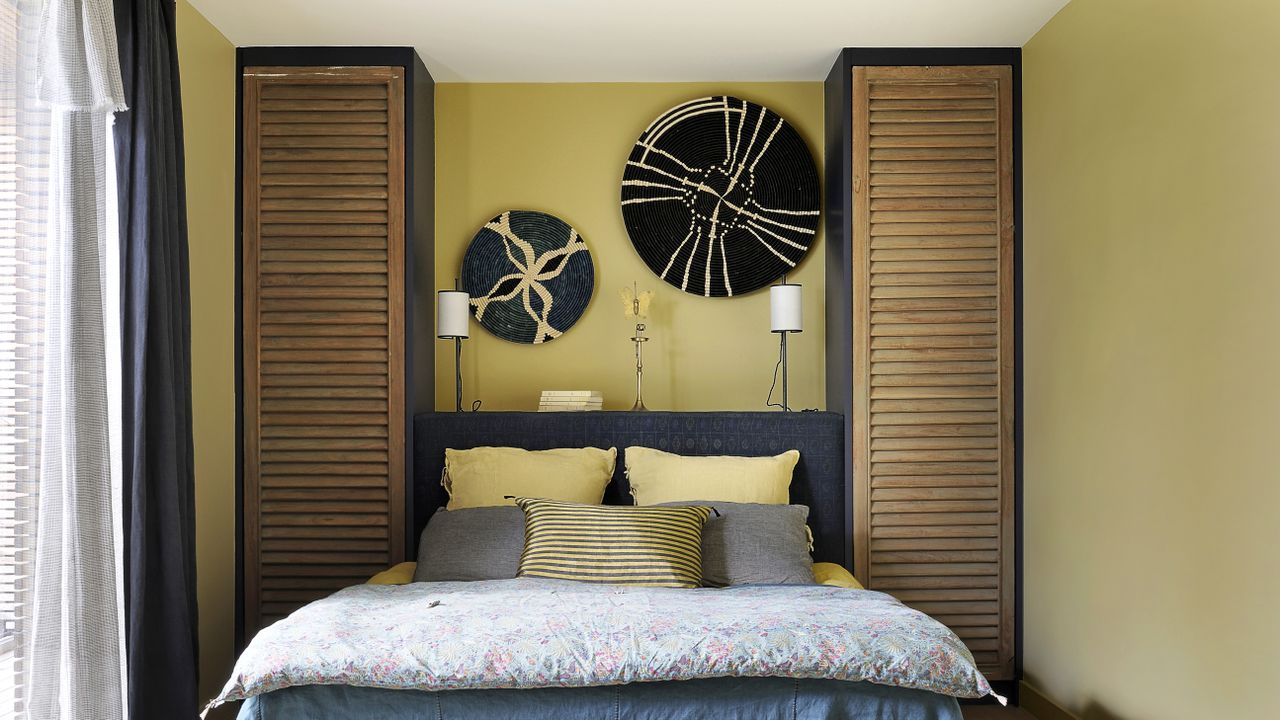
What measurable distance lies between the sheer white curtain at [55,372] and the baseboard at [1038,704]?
9.53 ft

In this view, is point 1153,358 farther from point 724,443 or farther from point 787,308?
point 724,443

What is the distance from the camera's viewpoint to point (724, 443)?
3.61m

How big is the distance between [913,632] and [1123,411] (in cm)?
108

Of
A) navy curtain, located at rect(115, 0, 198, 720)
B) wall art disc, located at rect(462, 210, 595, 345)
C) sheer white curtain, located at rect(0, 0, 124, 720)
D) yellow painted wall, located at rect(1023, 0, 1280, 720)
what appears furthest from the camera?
wall art disc, located at rect(462, 210, 595, 345)

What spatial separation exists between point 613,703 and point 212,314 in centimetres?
215

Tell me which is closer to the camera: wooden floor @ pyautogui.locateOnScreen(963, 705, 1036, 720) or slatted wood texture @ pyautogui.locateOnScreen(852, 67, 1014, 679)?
wooden floor @ pyautogui.locateOnScreen(963, 705, 1036, 720)

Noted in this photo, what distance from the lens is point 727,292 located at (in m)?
3.97

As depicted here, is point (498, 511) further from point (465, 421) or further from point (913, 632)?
point (913, 632)

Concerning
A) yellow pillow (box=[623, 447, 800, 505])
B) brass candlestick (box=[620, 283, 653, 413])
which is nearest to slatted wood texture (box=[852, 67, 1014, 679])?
yellow pillow (box=[623, 447, 800, 505])

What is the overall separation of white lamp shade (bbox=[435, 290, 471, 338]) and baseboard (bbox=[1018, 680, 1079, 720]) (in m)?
2.51

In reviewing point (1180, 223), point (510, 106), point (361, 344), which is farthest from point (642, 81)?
point (1180, 223)

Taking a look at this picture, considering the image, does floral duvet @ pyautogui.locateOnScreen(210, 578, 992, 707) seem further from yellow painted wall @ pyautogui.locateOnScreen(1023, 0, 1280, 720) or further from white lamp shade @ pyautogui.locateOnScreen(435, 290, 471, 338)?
white lamp shade @ pyautogui.locateOnScreen(435, 290, 471, 338)

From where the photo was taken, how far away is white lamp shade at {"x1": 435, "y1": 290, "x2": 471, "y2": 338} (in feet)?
12.0

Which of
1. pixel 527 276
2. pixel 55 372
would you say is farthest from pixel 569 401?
pixel 55 372
